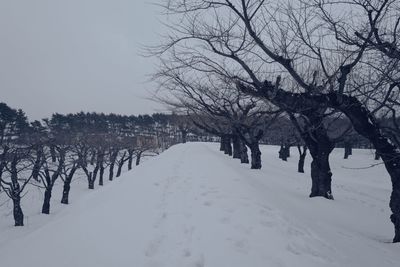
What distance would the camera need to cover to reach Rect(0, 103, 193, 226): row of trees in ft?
71.3

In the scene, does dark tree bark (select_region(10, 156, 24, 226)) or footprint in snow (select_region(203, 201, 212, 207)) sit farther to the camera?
dark tree bark (select_region(10, 156, 24, 226))

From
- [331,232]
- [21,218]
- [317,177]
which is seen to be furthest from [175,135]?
[331,232]

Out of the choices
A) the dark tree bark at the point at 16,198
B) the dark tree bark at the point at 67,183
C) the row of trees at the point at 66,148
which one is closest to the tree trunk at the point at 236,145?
the row of trees at the point at 66,148

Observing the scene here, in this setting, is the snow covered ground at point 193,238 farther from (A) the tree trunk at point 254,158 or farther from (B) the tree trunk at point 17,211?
(B) the tree trunk at point 17,211

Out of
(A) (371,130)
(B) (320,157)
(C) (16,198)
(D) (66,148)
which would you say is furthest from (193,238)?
(D) (66,148)

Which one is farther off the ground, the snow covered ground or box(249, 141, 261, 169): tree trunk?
box(249, 141, 261, 169): tree trunk

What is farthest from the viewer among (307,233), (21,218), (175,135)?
(175,135)

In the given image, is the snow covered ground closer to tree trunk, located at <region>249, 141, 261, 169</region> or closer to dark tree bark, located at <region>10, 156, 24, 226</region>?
tree trunk, located at <region>249, 141, 261, 169</region>

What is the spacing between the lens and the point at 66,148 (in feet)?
92.0

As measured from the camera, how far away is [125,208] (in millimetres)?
6793

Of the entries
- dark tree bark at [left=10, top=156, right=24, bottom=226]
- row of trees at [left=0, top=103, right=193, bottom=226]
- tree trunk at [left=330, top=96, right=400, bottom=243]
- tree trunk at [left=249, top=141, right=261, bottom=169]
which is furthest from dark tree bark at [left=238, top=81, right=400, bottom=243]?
dark tree bark at [left=10, top=156, right=24, bottom=226]

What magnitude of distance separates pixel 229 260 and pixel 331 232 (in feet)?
10.9

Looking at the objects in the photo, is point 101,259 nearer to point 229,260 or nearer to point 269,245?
point 229,260

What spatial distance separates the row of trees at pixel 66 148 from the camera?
21738 millimetres
